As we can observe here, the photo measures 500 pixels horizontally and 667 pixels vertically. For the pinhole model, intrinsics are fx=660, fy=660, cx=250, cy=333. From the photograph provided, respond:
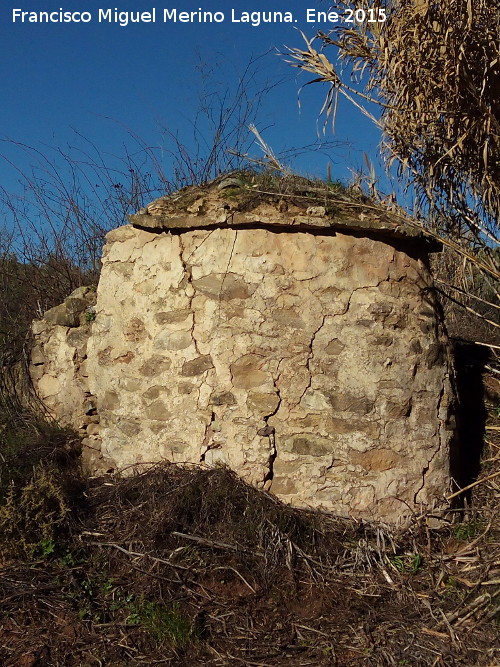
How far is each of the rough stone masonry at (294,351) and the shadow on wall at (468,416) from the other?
0.33 meters

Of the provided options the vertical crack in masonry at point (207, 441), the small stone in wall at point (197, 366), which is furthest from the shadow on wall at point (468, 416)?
the small stone in wall at point (197, 366)

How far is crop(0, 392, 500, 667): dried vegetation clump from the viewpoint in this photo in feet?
10.8

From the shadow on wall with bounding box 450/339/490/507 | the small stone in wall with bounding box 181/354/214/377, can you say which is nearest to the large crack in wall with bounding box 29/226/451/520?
the small stone in wall with bounding box 181/354/214/377

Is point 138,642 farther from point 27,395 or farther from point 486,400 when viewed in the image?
point 486,400

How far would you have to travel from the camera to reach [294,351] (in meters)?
4.21

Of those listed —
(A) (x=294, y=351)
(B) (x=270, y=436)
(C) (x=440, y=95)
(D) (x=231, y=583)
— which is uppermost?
(C) (x=440, y=95)

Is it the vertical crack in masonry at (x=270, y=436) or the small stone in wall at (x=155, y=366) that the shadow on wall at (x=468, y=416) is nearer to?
the vertical crack in masonry at (x=270, y=436)

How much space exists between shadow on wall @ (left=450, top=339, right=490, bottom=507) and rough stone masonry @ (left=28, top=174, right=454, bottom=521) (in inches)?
13.1

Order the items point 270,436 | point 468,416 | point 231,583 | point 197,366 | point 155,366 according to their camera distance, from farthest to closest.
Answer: point 468,416, point 155,366, point 197,366, point 270,436, point 231,583

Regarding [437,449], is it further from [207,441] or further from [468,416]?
[468,416]

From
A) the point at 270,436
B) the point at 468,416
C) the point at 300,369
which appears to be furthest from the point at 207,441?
the point at 468,416

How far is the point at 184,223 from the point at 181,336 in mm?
748

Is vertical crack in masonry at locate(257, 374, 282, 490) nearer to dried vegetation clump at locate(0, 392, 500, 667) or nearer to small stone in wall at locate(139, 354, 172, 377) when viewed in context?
dried vegetation clump at locate(0, 392, 500, 667)

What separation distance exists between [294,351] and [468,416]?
8.36ft
